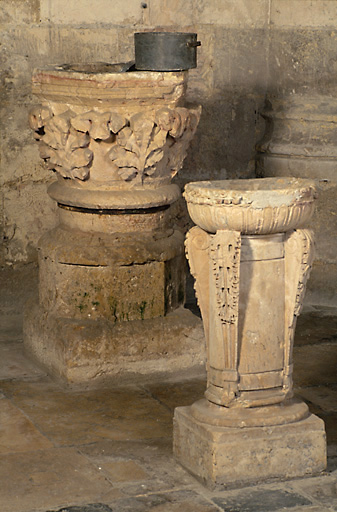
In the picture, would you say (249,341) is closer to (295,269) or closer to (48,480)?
(295,269)

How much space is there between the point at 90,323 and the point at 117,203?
621 millimetres

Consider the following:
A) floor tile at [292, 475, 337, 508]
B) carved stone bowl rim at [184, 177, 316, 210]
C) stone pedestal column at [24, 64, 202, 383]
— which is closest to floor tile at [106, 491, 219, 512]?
floor tile at [292, 475, 337, 508]

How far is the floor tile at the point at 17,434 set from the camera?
4.31m

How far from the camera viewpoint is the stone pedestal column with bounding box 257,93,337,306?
21.0ft

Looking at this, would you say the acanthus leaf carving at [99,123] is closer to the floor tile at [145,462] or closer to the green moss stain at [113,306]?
the green moss stain at [113,306]

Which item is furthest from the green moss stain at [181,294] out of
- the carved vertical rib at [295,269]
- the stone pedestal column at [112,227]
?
the carved vertical rib at [295,269]

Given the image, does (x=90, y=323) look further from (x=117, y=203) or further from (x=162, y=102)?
(x=162, y=102)

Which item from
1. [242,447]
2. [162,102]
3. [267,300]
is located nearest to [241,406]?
[242,447]

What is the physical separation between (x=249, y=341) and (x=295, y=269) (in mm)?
339

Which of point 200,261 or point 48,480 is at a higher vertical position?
point 200,261

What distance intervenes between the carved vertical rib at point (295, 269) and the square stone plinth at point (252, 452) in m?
0.32

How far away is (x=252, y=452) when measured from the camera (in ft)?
13.0

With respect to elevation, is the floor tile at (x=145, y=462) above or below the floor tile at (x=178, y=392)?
above

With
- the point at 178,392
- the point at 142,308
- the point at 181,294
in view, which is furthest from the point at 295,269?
the point at 181,294
